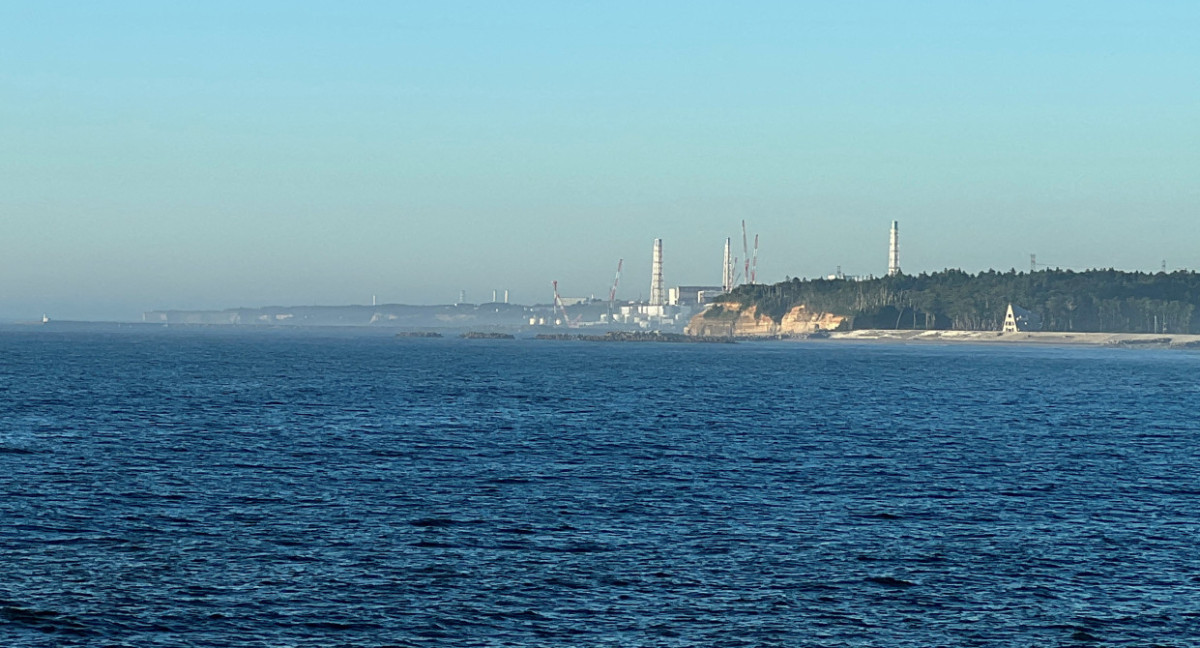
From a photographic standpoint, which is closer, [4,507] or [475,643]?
[475,643]

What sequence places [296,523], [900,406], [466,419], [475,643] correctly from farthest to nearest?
[900,406]
[466,419]
[296,523]
[475,643]

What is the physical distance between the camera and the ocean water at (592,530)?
3200 cm

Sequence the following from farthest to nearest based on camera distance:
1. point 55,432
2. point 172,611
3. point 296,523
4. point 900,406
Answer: point 900,406 → point 55,432 → point 296,523 → point 172,611

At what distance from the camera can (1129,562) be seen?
39469 millimetres

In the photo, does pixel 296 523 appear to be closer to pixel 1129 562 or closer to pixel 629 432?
pixel 1129 562

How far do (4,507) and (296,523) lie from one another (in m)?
11.4

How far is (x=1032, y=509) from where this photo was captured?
Result: 165 feet

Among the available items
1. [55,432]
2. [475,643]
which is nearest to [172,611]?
[475,643]

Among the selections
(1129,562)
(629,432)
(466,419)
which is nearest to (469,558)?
(1129,562)

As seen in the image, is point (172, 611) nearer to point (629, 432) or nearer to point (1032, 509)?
point (1032, 509)

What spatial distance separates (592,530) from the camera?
146ft

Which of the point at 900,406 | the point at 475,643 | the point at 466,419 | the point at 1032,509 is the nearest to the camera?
the point at 475,643

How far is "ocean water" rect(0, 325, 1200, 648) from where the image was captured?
32.0 meters

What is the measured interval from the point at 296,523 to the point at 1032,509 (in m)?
26.6
